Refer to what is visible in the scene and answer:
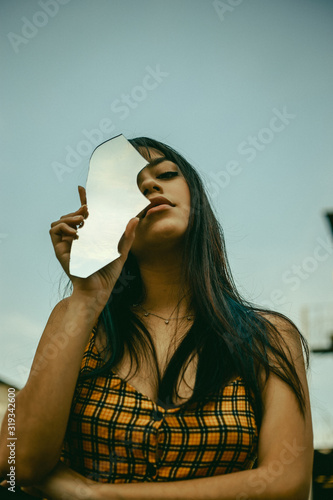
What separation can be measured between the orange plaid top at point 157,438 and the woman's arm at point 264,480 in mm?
41

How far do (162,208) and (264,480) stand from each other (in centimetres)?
76

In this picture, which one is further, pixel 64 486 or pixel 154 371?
pixel 154 371

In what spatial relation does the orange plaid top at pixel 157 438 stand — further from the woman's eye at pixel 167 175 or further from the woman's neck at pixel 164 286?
the woman's eye at pixel 167 175

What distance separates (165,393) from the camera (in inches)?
42.0

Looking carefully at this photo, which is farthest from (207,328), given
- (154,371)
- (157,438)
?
(157,438)

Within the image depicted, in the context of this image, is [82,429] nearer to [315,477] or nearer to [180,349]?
[180,349]

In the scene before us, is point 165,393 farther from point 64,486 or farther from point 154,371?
point 64,486

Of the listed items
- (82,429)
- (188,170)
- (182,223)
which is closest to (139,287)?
(182,223)

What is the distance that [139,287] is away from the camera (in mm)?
1457

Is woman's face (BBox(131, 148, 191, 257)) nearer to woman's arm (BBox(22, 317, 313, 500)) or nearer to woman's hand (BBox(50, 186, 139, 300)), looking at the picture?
woman's hand (BBox(50, 186, 139, 300))

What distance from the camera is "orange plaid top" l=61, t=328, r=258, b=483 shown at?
38.4 inches

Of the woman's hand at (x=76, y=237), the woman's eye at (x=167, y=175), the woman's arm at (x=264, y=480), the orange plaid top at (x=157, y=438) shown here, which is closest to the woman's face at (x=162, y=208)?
the woman's eye at (x=167, y=175)

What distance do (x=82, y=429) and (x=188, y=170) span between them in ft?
2.81

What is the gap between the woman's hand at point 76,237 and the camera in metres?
1.10
